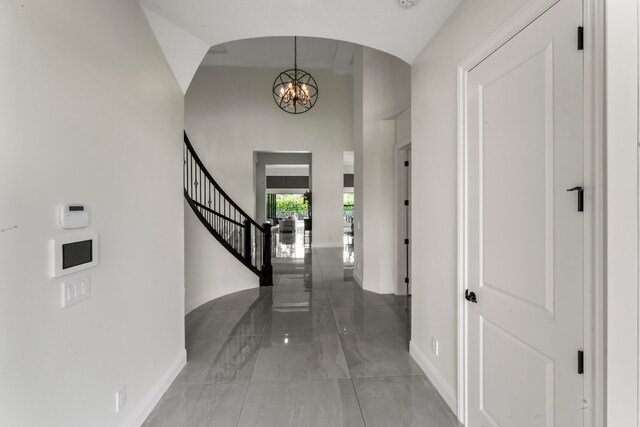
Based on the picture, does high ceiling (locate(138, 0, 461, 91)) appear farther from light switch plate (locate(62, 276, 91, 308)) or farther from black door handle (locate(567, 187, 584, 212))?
light switch plate (locate(62, 276, 91, 308))

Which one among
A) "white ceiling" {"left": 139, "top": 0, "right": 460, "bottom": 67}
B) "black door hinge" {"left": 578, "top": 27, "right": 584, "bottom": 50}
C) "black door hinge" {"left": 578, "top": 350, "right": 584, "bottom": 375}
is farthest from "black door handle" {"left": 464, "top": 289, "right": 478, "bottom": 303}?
"white ceiling" {"left": 139, "top": 0, "right": 460, "bottom": 67}

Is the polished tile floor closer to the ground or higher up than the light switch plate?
closer to the ground

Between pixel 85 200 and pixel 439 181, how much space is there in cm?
217

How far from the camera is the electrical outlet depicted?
159 centimetres

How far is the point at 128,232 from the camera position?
173 cm

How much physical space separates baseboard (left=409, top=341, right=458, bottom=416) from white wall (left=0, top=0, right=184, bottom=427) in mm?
2027

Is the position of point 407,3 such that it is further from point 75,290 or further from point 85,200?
point 75,290

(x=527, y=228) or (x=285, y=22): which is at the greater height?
(x=285, y=22)

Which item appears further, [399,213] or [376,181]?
[376,181]

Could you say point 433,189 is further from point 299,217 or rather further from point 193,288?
point 299,217

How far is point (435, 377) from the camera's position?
220cm
